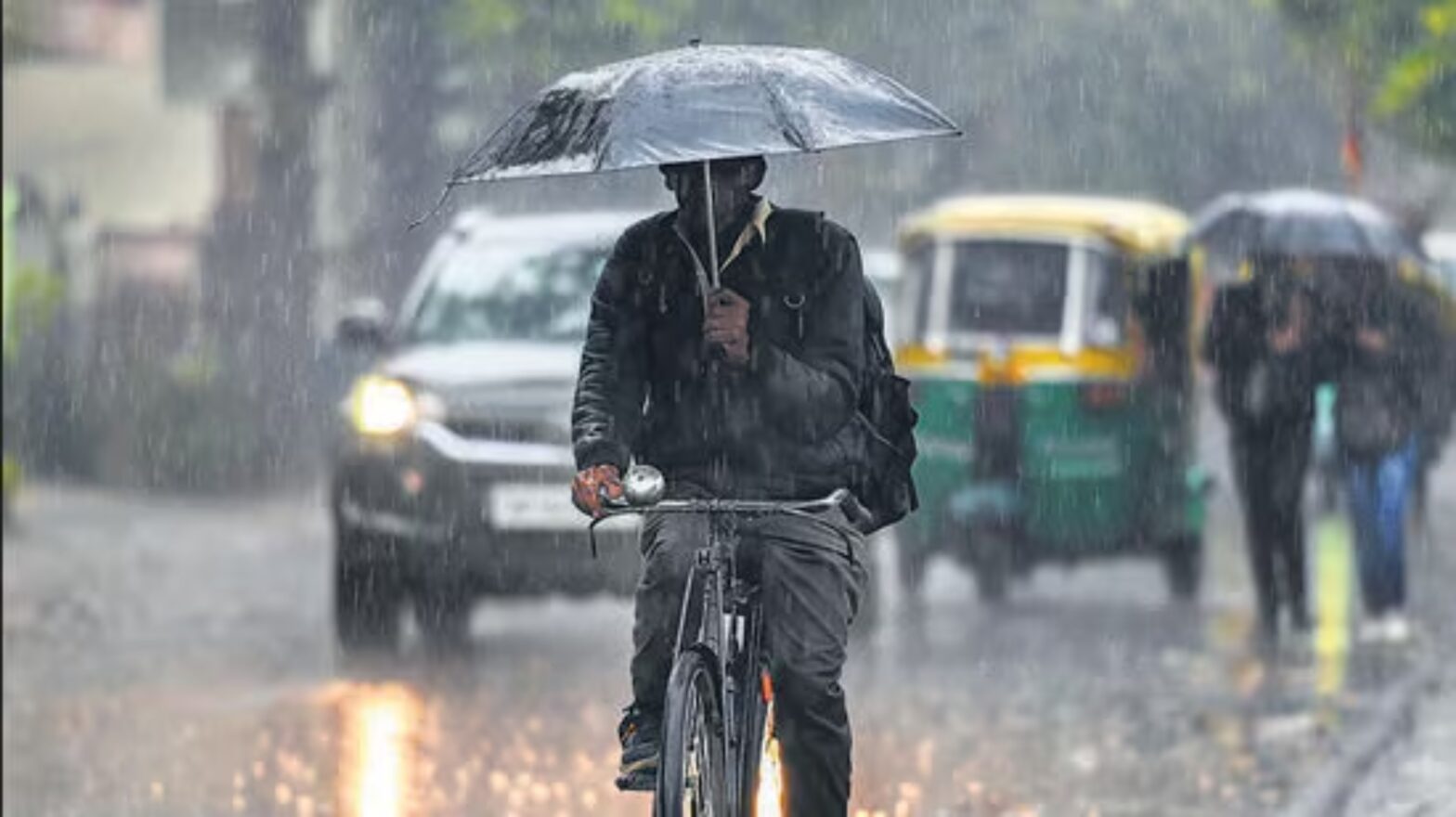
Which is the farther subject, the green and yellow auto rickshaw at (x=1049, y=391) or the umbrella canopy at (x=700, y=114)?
the green and yellow auto rickshaw at (x=1049, y=391)

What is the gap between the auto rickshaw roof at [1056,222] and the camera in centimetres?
1928

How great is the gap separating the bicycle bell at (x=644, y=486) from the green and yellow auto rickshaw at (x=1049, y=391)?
1121 cm

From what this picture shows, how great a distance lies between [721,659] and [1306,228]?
1008 centimetres

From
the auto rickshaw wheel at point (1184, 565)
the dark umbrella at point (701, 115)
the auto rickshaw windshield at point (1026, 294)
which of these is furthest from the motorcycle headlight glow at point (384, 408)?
the dark umbrella at point (701, 115)

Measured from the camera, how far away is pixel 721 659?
727 cm

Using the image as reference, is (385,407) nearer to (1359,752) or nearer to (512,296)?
(512,296)

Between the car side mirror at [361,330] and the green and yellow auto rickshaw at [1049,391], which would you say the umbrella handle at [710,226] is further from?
the green and yellow auto rickshaw at [1049,391]

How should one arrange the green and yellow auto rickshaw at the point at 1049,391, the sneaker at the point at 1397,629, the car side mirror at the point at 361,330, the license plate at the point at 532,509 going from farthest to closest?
the green and yellow auto rickshaw at the point at 1049,391
the sneaker at the point at 1397,629
the car side mirror at the point at 361,330
the license plate at the point at 532,509

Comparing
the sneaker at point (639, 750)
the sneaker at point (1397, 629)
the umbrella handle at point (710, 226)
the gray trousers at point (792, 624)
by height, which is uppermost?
the umbrella handle at point (710, 226)

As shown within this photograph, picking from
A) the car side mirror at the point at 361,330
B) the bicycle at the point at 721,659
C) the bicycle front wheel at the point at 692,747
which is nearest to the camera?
the bicycle front wheel at the point at 692,747

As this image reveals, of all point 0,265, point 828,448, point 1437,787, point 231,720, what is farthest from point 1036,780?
point 0,265

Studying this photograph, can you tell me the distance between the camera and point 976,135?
47.9 meters

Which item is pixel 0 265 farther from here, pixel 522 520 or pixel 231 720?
pixel 231 720

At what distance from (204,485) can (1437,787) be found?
17.1 m
